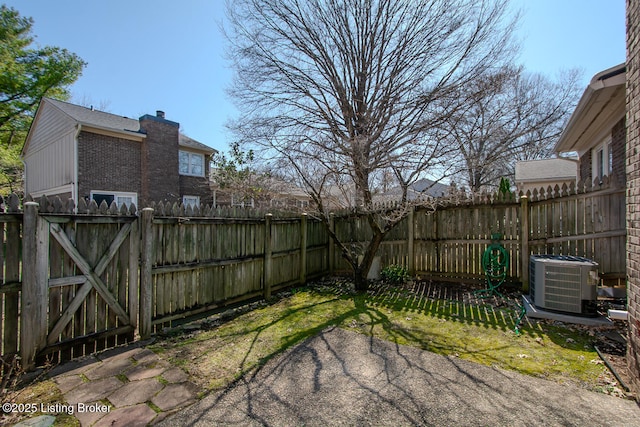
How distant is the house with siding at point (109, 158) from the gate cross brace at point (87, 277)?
9.91 m

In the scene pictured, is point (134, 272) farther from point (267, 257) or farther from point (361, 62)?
point (361, 62)

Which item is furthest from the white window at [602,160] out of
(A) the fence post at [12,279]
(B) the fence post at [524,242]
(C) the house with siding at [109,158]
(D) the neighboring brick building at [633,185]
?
(C) the house with siding at [109,158]

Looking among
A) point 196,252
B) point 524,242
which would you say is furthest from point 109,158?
point 524,242

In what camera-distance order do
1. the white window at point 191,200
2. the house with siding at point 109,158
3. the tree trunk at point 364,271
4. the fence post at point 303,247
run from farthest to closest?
the white window at point 191,200 < the house with siding at point 109,158 < the fence post at point 303,247 < the tree trunk at point 364,271

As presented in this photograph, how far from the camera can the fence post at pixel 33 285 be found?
3016mm

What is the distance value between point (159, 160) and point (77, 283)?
14.0 meters

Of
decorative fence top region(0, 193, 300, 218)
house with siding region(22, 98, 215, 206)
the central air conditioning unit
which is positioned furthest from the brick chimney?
the central air conditioning unit

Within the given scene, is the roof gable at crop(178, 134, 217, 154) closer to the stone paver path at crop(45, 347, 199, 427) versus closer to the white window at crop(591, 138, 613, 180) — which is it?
the stone paver path at crop(45, 347, 199, 427)

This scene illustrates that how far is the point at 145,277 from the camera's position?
13.1 feet

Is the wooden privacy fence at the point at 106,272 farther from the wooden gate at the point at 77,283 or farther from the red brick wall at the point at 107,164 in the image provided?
the red brick wall at the point at 107,164

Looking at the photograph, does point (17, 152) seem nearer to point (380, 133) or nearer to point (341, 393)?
point (380, 133)

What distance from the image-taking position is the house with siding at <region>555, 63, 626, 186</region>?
4668 mm

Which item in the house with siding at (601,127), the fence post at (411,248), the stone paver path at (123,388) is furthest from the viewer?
the fence post at (411,248)

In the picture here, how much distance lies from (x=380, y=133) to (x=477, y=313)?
22.4 ft
